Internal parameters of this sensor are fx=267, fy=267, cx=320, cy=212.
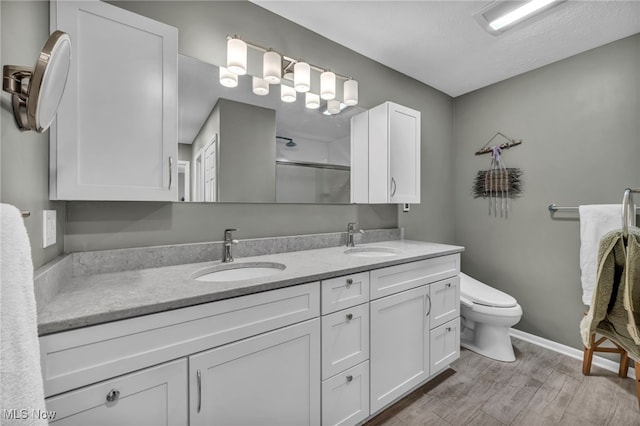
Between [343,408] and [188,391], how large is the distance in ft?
2.55

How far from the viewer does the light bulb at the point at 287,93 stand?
1.76 meters

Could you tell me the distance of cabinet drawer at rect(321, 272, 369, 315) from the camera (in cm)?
124

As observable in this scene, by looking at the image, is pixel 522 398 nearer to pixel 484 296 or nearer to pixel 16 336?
pixel 484 296

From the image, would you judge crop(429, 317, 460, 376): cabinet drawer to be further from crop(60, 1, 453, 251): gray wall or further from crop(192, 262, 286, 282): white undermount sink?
crop(192, 262, 286, 282): white undermount sink

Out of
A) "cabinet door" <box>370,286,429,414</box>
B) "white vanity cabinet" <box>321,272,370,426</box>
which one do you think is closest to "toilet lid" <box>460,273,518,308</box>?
"cabinet door" <box>370,286,429,414</box>

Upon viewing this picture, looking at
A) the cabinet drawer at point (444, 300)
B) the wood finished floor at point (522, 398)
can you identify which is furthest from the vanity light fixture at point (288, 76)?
the wood finished floor at point (522, 398)

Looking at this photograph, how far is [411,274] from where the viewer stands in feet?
5.29

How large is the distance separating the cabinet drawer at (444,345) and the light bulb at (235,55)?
1991mm

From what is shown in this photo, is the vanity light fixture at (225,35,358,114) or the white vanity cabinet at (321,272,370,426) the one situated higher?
the vanity light fixture at (225,35,358,114)

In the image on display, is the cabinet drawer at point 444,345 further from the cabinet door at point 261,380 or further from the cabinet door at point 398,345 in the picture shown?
the cabinet door at point 261,380

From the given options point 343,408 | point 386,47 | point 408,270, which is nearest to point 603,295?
point 408,270

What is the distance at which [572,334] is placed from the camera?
2150 mm

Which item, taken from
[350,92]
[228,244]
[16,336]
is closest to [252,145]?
[228,244]

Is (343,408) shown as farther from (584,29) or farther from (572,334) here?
(584,29)
